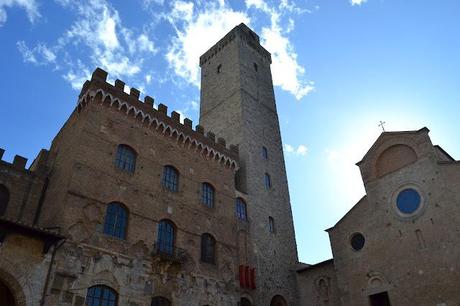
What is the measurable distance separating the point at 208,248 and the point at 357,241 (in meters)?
8.47

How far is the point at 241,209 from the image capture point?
23141mm

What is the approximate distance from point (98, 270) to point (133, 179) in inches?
179

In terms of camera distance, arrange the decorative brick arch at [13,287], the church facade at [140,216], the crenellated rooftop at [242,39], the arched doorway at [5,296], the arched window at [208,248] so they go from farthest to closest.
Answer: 1. the crenellated rooftop at [242,39]
2. the arched window at [208,248]
3. the church facade at [140,216]
4. the arched doorway at [5,296]
5. the decorative brick arch at [13,287]

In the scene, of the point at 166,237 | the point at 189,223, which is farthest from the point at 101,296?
the point at 189,223

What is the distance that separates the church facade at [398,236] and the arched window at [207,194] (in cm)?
751

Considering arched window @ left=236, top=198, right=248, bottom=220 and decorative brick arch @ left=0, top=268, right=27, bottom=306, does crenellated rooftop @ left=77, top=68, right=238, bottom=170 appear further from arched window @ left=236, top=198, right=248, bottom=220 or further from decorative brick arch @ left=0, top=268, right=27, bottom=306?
decorative brick arch @ left=0, top=268, right=27, bottom=306

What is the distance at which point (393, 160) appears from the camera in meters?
21.6

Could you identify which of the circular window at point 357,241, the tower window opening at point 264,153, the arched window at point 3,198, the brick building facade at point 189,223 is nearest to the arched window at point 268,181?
the brick building facade at point 189,223

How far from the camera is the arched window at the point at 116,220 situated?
15867mm

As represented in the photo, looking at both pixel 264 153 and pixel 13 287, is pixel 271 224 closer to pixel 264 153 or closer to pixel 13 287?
pixel 264 153

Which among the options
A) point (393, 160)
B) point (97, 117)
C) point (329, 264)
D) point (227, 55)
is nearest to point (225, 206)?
point (329, 264)

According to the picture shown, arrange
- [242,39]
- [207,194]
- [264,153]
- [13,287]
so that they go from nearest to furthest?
[13,287], [207,194], [264,153], [242,39]

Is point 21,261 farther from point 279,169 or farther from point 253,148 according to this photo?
point 279,169

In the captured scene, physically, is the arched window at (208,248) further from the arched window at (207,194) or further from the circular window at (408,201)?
the circular window at (408,201)
